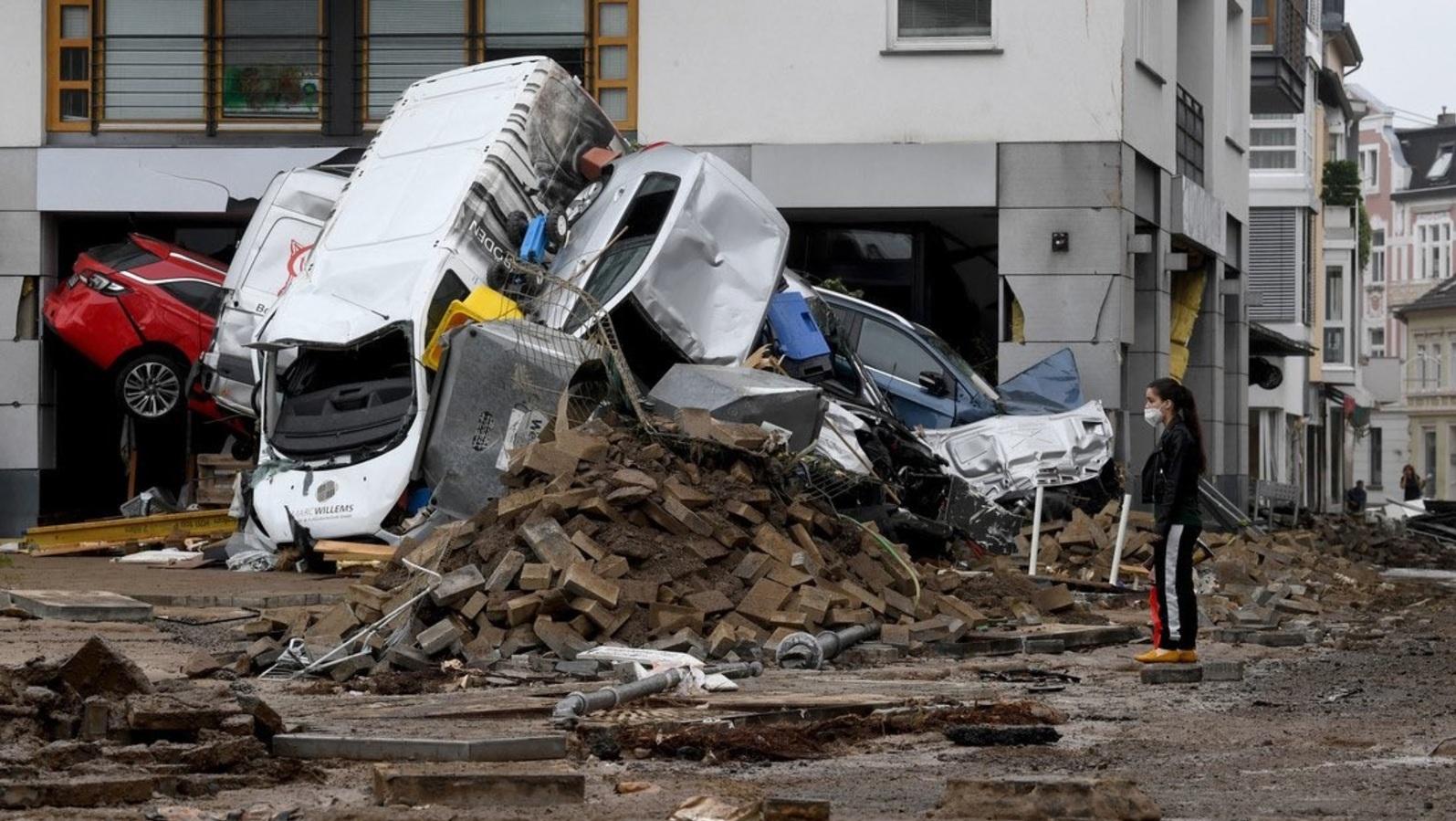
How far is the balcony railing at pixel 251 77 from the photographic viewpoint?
26.8 m

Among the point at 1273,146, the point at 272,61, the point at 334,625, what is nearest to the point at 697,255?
the point at 272,61

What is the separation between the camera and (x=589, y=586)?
13.1 metres

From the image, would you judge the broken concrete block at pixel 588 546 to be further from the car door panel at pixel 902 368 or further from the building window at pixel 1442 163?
the building window at pixel 1442 163

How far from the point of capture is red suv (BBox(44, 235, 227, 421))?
79.2 feet

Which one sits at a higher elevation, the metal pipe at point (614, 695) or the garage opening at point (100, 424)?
the garage opening at point (100, 424)

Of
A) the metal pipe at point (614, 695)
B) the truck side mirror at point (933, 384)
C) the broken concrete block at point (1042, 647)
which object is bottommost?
the broken concrete block at point (1042, 647)

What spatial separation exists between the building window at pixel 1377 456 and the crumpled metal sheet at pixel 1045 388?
80173mm

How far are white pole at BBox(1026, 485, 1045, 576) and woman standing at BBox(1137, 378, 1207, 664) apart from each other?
483cm

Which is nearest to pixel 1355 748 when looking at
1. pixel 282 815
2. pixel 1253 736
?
pixel 1253 736

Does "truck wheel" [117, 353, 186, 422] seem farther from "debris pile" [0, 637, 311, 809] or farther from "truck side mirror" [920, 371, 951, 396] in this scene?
"debris pile" [0, 637, 311, 809]

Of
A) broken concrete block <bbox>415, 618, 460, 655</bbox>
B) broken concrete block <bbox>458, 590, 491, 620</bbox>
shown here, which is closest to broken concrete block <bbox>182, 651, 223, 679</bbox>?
broken concrete block <bbox>415, 618, 460, 655</bbox>

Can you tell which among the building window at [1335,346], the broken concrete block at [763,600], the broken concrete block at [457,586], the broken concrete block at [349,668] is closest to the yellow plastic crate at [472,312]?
the broken concrete block at [763,600]

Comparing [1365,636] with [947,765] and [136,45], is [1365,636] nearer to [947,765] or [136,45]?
[947,765]

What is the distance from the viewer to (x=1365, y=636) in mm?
15477
